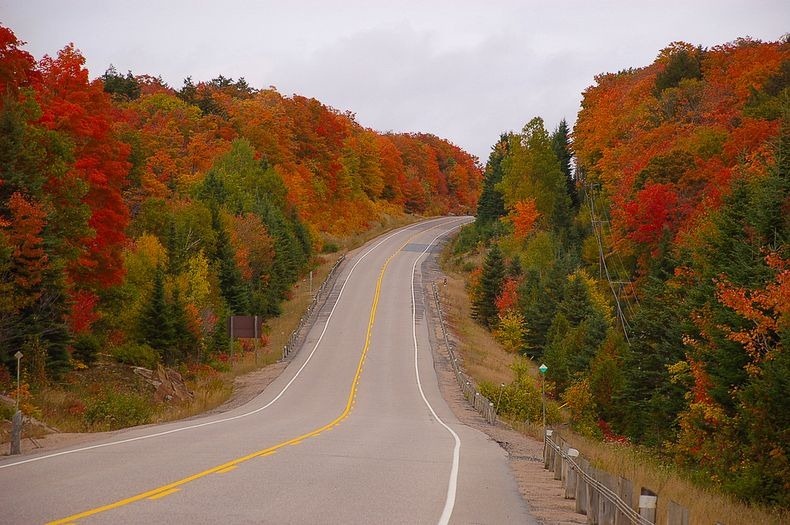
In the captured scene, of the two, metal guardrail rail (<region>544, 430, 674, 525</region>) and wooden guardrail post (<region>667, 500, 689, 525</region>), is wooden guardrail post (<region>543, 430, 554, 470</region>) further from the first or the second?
wooden guardrail post (<region>667, 500, 689, 525</region>)

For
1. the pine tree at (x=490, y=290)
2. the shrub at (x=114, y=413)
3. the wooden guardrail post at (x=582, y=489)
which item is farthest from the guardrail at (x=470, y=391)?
the wooden guardrail post at (x=582, y=489)

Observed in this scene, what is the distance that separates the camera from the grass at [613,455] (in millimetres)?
16781

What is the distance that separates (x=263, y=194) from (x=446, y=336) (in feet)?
104

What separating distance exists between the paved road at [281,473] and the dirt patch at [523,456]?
40 centimetres

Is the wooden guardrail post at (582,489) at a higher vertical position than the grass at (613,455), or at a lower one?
higher

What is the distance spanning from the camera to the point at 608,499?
35.9 feet

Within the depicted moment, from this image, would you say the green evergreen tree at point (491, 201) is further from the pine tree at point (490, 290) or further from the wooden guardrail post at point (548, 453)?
the wooden guardrail post at point (548, 453)

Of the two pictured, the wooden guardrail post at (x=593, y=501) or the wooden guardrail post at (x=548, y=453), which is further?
the wooden guardrail post at (x=548, y=453)

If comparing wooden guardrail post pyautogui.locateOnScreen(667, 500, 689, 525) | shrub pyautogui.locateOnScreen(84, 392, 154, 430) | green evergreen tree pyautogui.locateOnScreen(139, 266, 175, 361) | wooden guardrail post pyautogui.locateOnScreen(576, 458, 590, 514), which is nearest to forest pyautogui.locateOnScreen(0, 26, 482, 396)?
green evergreen tree pyautogui.locateOnScreen(139, 266, 175, 361)

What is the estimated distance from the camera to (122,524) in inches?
368

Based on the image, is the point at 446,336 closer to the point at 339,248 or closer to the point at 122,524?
the point at 339,248

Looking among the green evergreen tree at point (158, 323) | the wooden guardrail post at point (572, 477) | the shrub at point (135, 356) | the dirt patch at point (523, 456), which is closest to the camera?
the dirt patch at point (523, 456)

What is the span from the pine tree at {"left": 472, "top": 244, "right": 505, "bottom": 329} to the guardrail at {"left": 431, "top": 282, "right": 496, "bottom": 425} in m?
7.44

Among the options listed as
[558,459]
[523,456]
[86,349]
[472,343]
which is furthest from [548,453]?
[472,343]
